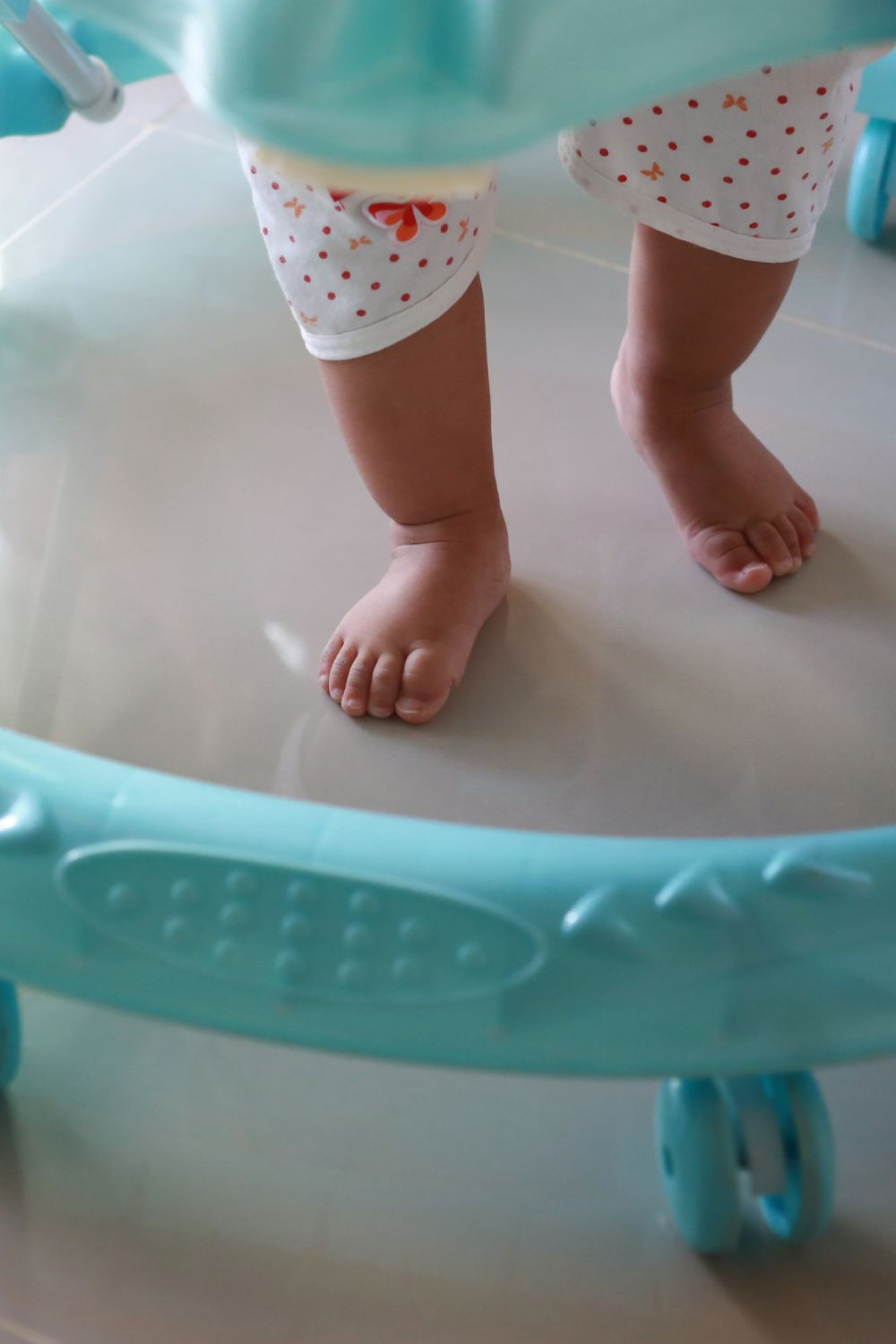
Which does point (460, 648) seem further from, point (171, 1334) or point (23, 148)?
point (23, 148)

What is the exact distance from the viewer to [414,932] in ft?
1.37

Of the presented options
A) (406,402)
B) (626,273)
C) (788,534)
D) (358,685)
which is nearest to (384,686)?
(358,685)

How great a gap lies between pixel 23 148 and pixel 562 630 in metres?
0.63

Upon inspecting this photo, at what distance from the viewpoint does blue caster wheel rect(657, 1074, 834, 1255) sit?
1.50ft

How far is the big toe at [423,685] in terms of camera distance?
675 millimetres

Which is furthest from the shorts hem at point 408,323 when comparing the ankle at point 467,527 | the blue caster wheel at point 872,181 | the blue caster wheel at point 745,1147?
the blue caster wheel at point 872,181

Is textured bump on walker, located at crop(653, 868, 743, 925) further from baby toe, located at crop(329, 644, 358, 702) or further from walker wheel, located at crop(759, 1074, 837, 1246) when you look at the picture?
baby toe, located at crop(329, 644, 358, 702)

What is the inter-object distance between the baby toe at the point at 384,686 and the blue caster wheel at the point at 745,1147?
0.84ft

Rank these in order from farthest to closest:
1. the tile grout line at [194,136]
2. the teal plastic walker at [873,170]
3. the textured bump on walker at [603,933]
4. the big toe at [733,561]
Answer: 1. the tile grout line at [194,136]
2. the teal plastic walker at [873,170]
3. the big toe at [733,561]
4. the textured bump on walker at [603,933]

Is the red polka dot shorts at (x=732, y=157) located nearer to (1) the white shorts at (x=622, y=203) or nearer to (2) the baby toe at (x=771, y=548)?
(1) the white shorts at (x=622, y=203)

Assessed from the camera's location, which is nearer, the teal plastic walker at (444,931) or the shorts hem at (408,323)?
the teal plastic walker at (444,931)

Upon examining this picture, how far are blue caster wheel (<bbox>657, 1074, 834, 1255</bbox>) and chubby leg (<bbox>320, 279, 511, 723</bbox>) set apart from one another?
263 millimetres

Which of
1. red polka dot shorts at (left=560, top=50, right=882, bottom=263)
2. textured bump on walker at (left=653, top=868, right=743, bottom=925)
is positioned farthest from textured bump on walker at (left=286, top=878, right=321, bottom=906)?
red polka dot shorts at (left=560, top=50, right=882, bottom=263)

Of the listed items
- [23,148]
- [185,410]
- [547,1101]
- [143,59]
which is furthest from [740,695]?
[23,148]
